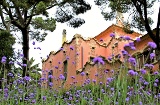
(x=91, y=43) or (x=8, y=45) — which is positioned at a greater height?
(x=91, y=43)

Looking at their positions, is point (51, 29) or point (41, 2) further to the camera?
point (51, 29)

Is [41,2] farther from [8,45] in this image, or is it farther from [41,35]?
[41,35]

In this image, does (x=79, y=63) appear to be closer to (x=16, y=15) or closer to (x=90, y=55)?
(x=90, y=55)

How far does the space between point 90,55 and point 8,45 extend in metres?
11.4

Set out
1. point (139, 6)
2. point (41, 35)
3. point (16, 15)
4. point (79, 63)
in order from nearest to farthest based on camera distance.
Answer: point (139, 6) → point (16, 15) → point (41, 35) → point (79, 63)

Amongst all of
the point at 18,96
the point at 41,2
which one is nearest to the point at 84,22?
the point at 41,2

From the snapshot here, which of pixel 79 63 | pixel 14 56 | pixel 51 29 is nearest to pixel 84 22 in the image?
pixel 51 29

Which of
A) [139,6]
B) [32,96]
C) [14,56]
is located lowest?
[32,96]

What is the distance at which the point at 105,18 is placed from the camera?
1560 cm

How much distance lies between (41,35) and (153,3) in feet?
24.3

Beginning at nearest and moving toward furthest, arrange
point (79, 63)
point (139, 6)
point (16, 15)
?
point (139, 6), point (16, 15), point (79, 63)

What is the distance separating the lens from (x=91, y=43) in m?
25.6

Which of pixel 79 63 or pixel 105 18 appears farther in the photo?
pixel 79 63

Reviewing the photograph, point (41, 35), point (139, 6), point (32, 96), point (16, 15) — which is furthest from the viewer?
point (41, 35)
